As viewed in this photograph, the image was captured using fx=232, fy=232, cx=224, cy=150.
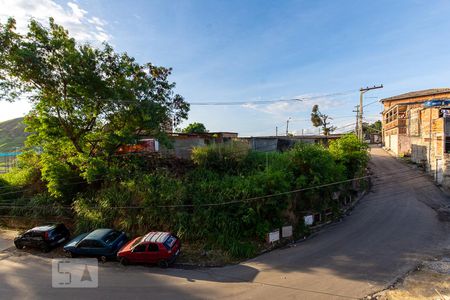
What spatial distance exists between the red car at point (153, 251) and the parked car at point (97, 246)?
0.66m

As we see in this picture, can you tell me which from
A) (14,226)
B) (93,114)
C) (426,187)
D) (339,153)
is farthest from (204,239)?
(426,187)

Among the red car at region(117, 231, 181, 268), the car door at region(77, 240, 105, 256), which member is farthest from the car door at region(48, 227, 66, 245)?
the red car at region(117, 231, 181, 268)

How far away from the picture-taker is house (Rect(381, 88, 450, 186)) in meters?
19.2

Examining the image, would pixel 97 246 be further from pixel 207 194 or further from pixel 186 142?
pixel 186 142

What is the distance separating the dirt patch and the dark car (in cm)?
1492

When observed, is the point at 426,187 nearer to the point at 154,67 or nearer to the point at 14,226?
the point at 154,67

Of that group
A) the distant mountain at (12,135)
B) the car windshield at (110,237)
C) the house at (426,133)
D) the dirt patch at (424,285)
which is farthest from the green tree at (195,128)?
the distant mountain at (12,135)

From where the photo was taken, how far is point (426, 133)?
22.3 metres

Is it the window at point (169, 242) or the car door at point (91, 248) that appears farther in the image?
the car door at point (91, 248)

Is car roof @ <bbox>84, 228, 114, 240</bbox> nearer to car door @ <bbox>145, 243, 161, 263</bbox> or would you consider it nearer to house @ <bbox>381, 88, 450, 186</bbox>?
car door @ <bbox>145, 243, 161, 263</bbox>

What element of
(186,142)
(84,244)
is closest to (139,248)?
(84,244)

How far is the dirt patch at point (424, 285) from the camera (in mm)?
7263

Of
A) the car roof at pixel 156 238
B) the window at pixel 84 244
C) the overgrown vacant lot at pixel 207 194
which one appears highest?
the overgrown vacant lot at pixel 207 194

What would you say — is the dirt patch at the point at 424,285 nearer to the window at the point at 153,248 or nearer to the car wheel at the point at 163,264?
the car wheel at the point at 163,264
